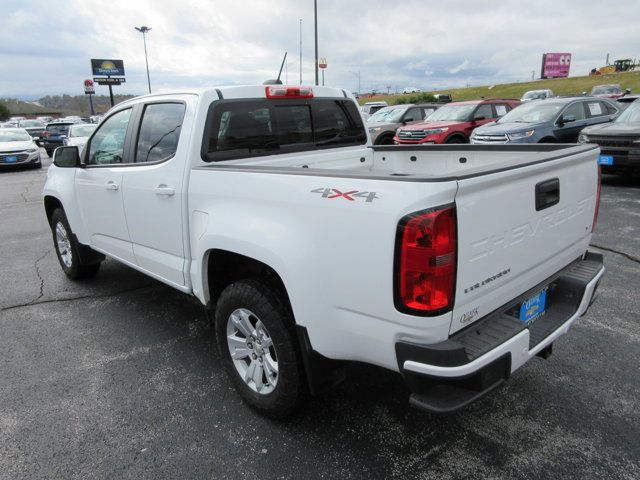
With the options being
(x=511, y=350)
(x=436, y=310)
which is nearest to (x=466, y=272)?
(x=436, y=310)

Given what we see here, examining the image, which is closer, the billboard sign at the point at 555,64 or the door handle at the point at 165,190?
the door handle at the point at 165,190

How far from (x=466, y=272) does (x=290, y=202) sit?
875 mm

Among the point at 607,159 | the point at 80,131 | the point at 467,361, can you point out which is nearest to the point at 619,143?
the point at 607,159

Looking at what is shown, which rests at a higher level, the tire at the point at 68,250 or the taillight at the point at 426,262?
the taillight at the point at 426,262

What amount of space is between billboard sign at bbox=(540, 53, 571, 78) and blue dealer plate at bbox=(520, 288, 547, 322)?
280 ft

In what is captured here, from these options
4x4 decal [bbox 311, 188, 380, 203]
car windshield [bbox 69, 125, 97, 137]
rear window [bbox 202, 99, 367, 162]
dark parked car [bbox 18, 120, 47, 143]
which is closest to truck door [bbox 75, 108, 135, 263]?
rear window [bbox 202, 99, 367, 162]

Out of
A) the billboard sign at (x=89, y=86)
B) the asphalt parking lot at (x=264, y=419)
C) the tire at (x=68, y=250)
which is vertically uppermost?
the billboard sign at (x=89, y=86)

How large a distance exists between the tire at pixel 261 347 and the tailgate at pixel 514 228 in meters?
0.89

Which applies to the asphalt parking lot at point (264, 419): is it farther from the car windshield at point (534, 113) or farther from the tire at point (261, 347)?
the car windshield at point (534, 113)

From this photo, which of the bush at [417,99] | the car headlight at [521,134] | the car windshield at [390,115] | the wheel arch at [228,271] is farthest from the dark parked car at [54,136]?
the bush at [417,99]

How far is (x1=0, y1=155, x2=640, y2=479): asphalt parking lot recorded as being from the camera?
240cm

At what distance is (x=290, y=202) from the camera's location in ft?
7.48

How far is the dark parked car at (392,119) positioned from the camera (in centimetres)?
1521

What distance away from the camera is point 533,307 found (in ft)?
8.21
